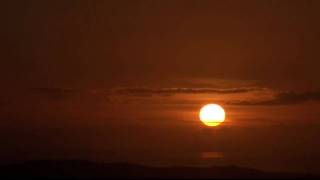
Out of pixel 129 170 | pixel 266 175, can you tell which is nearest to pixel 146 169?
pixel 129 170

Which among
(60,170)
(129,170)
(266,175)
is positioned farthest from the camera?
(60,170)

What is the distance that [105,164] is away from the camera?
39406mm

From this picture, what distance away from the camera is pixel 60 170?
38312 millimetres

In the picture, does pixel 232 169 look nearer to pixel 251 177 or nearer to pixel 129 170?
pixel 251 177

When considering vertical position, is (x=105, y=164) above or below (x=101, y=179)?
above

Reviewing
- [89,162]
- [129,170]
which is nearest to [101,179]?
[129,170]

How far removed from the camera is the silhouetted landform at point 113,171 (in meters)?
34.4

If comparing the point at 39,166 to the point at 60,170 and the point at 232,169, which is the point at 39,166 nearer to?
the point at 60,170

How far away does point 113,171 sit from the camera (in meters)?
37.7

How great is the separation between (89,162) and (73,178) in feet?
9.36

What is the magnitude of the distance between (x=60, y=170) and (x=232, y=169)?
9.66m

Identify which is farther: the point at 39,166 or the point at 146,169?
the point at 39,166

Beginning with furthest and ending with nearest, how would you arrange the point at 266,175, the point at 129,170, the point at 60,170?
1. the point at 60,170
2. the point at 129,170
3. the point at 266,175

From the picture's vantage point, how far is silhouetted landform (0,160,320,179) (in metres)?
34.4
